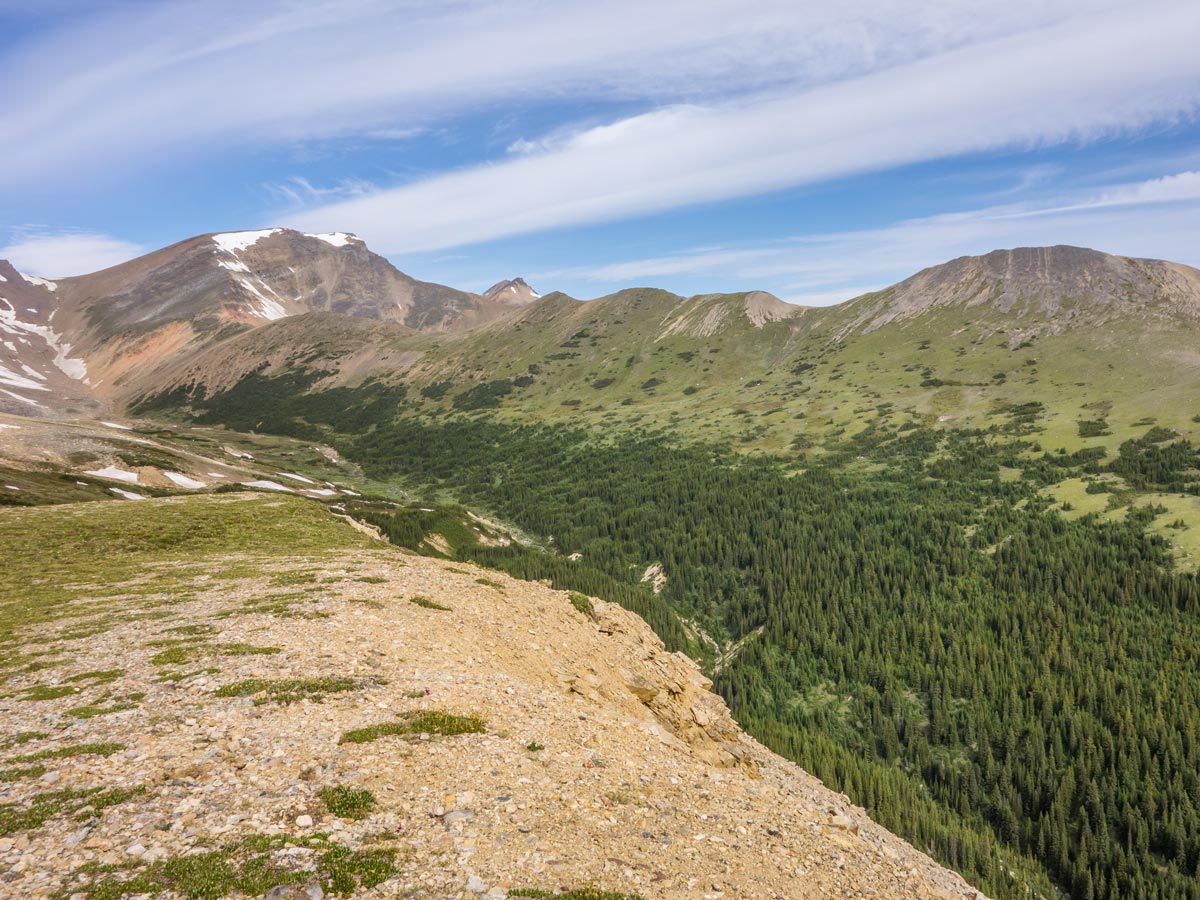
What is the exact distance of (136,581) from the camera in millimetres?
31562

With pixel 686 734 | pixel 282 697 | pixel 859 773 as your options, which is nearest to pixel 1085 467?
pixel 859 773

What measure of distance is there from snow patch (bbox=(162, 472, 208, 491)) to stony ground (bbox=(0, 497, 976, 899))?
252ft

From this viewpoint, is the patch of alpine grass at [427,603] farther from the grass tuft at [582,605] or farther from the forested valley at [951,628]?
the forested valley at [951,628]

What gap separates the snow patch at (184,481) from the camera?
9069 centimetres

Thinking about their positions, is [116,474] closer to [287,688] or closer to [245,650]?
[245,650]

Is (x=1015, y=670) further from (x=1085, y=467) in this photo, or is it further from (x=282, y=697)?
(x=282, y=697)

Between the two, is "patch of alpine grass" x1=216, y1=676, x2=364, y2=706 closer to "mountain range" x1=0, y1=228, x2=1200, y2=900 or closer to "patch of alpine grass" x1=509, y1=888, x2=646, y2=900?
"mountain range" x1=0, y1=228, x2=1200, y2=900

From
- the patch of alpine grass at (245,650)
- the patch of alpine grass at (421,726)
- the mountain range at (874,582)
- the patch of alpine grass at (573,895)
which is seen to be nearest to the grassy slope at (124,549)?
the mountain range at (874,582)

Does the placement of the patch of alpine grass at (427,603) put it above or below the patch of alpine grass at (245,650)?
below

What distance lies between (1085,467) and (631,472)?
4046 inches

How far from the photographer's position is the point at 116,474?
282 ft

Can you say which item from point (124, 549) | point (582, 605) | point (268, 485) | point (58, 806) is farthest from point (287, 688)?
point (268, 485)

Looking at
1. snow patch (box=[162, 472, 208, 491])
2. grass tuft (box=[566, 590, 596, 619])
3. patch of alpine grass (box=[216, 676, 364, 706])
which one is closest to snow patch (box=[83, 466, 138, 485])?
snow patch (box=[162, 472, 208, 491])

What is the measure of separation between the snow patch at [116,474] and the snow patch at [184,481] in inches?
193
